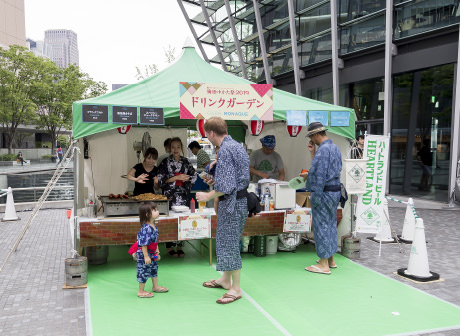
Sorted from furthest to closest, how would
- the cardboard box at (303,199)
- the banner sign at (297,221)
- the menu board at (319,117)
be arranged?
the cardboard box at (303,199)
the banner sign at (297,221)
the menu board at (319,117)

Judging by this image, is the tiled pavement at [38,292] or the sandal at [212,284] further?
the sandal at [212,284]

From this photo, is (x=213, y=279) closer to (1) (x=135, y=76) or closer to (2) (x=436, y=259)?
(2) (x=436, y=259)

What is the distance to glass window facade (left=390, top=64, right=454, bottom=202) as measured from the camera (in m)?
10.8

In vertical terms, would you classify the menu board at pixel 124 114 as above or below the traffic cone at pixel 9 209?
above

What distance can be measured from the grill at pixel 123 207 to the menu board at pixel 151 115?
1.06 m

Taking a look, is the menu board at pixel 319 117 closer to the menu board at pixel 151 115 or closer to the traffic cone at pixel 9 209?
the menu board at pixel 151 115

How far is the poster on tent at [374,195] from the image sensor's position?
18.8 ft

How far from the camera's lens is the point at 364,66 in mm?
12797

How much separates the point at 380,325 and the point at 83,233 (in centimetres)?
356

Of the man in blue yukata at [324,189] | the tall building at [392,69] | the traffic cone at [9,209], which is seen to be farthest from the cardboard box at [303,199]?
the traffic cone at [9,209]

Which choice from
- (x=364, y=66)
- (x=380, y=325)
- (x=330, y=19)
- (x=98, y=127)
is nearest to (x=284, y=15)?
(x=330, y=19)

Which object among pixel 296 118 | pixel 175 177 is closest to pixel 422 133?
pixel 296 118

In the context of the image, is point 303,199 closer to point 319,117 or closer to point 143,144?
point 319,117

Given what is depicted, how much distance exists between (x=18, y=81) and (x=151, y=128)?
86.9 feet
